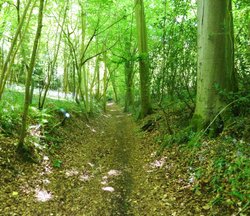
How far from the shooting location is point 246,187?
4.03 m

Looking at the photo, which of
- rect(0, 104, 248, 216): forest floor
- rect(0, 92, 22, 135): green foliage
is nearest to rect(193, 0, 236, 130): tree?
rect(0, 104, 248, 216): forest floor

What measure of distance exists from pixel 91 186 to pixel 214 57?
4423 millimetres

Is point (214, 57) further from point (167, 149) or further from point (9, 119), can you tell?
point (9, 119)

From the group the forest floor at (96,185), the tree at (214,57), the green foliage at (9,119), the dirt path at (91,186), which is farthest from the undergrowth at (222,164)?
the green foliage at (9,119)

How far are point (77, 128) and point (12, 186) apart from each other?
6171 mm

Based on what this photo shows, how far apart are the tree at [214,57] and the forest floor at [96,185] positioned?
169 cm

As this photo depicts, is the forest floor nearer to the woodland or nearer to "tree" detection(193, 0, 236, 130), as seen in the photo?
the woodland

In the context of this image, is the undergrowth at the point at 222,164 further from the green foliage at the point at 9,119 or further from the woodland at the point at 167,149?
the green foliage at the point at 9,119

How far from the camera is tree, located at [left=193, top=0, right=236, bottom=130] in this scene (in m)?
6.39

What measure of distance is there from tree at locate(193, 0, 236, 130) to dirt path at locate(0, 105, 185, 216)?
2201 mm

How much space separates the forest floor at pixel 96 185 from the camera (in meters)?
4.67

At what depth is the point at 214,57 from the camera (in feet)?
21.3

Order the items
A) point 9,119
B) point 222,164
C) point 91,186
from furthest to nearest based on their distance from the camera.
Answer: point 9,119
point 91,186
point 222,164

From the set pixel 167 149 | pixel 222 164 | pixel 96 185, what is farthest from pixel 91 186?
pixel 222 164
